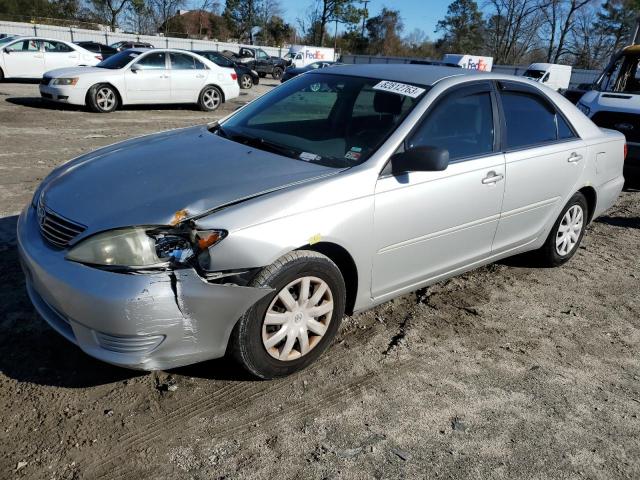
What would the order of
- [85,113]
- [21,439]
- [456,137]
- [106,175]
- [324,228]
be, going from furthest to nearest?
[85,113] → [456,137] → [106,175] → [324,228] → [21,439]

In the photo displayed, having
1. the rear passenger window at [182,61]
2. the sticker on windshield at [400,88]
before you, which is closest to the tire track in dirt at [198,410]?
the sticker on windshield at [400,88]

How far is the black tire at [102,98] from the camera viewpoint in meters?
12.3

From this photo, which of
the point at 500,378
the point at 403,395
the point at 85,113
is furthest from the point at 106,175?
the point at 85,113

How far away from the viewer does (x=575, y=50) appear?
194 ft

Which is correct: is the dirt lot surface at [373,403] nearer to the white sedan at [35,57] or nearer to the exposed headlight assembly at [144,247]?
the exposed headlight assembly at [144,247]

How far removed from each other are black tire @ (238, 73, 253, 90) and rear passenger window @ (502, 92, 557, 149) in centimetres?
1988

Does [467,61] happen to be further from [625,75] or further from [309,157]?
[309,157]

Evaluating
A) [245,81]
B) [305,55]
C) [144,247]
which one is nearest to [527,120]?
[144,247]

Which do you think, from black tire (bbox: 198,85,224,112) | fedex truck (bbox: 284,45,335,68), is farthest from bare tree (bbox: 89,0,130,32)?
black tire (bbox: 198,85,224,112)

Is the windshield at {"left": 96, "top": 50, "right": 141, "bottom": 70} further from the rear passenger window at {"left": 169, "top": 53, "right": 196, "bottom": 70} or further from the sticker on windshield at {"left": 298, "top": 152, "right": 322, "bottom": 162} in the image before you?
the sticker on windshield at {"left": 298, "top": 152, "right": 322, "bottom": 162}

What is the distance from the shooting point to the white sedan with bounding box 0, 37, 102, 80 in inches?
638

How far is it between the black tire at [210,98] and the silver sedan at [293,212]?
10631 millimetres

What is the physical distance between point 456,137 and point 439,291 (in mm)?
1248

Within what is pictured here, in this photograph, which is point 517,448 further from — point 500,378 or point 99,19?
point 99,19
